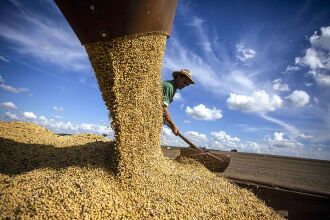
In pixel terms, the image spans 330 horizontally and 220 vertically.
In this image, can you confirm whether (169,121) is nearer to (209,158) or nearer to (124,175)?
(209,158)

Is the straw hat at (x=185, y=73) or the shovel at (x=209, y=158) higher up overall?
the straw hat at (x=185, y=73)

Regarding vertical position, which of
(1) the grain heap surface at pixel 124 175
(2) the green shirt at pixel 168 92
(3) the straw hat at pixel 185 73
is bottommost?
(1) the grain heap surface at pixel 124 175

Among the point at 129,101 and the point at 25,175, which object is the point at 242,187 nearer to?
the point at 129,101

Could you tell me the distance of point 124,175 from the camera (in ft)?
9.96

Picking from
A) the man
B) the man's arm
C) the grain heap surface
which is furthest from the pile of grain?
the man

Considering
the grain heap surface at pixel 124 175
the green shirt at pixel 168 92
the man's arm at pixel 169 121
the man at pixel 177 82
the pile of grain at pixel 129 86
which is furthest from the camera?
the man at pixel 177 82

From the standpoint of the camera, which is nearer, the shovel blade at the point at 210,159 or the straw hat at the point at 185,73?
the straw hat at the point at 185,73

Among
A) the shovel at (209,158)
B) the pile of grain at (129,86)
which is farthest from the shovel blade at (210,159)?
the pile of grain at (129,86)

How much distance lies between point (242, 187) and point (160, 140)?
1.47 meters

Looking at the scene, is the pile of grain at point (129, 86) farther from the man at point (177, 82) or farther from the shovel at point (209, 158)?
the shovel at point (209, 158)

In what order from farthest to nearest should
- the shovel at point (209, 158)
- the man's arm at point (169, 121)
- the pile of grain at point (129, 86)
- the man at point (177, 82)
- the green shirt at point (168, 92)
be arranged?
the shovel at point (209, 158)
the man at point (177, 82)
the man's arm at point (169, 121)
the green shirt at point (168, 92)
the pile of grain at point (129, 86)

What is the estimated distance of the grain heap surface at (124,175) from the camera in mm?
2564

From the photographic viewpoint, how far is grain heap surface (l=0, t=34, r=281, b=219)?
2564 mm

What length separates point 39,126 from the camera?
595 centimetres
